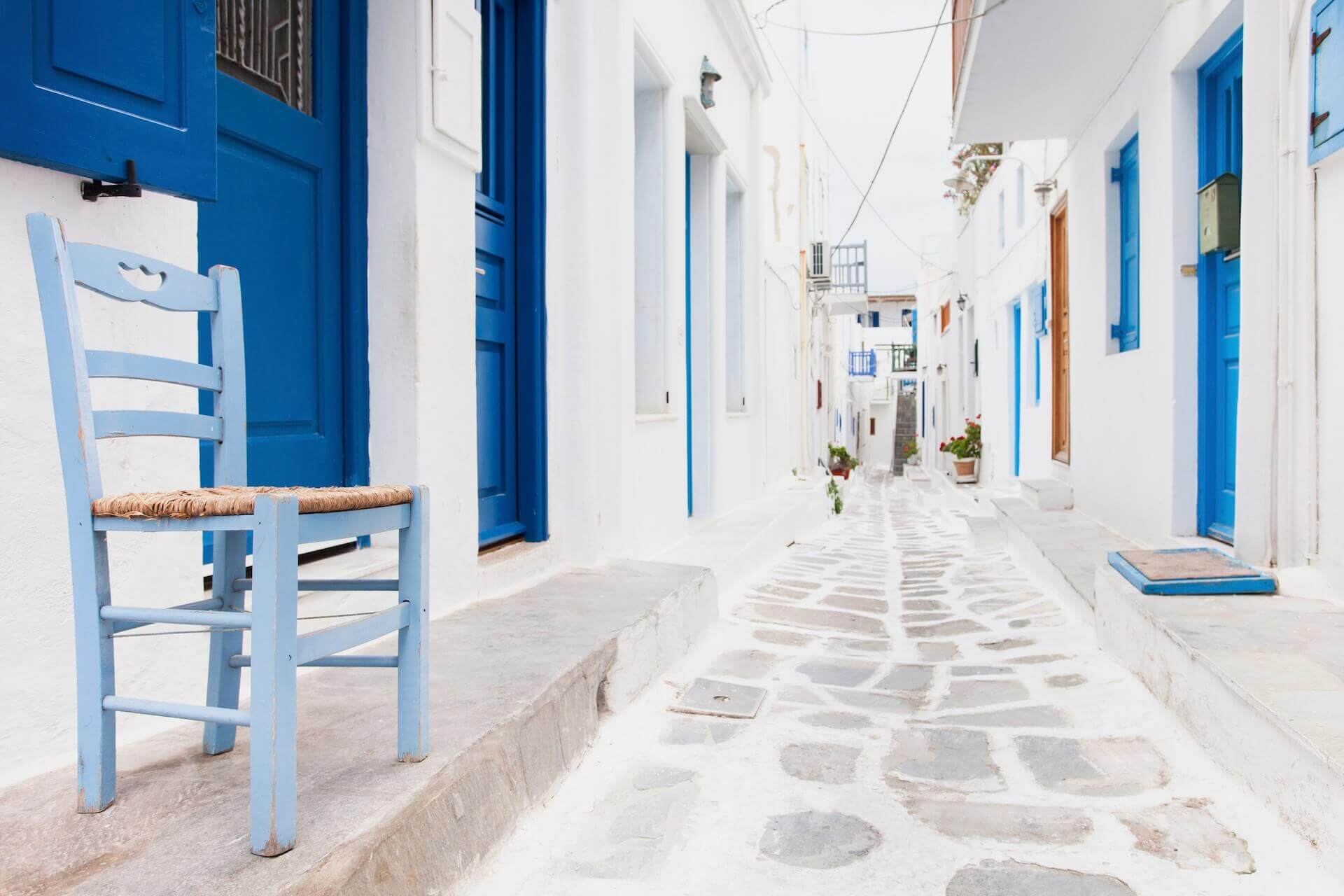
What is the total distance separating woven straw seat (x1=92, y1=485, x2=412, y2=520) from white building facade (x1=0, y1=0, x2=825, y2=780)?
0.48m

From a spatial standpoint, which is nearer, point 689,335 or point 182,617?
point 182,617

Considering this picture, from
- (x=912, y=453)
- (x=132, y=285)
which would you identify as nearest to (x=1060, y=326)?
(x=132, y=285)

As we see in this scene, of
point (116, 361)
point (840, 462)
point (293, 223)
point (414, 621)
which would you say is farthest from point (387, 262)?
point (840, 462)

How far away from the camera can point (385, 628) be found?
5.72ft

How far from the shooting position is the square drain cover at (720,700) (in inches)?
125

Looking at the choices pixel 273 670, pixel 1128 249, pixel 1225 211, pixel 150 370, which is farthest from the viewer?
pixel 1128 249

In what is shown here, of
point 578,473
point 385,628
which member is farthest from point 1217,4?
point 385,628

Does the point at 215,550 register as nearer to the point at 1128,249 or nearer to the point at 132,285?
the point at 132,285

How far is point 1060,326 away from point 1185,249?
13.6 ft

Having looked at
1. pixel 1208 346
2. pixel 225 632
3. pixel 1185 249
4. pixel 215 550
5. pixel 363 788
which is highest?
pixel 1185 249

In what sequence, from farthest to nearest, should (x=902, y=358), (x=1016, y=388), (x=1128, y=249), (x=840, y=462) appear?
(x=902, y=358)
(x=840, y=462)
(x=1016, y=388)
(x=1128, y=249)

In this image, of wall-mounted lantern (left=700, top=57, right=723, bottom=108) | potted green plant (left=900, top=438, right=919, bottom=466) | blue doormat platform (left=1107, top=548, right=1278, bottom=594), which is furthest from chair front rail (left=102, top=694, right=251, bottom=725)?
potted green plant (left=900, top=438, right=919, bottom=466)

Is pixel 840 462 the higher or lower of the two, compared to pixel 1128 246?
lower

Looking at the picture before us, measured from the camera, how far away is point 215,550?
6.04ft
